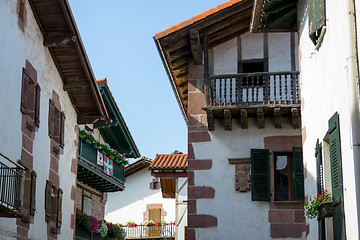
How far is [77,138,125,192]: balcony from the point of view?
21766 millimetres

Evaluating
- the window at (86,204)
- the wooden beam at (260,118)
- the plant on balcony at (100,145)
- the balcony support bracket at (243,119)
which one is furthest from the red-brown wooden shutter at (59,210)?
the window at (86,204)

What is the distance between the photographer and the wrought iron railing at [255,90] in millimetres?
18438

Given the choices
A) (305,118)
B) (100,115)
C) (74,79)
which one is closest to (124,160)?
(100,115)

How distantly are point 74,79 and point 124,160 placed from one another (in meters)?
8.74

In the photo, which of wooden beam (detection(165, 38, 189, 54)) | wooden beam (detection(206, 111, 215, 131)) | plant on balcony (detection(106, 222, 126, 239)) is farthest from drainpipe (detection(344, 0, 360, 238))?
plant on balcony (detection(106, 222, 126, 239))

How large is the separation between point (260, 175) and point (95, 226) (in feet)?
22.6

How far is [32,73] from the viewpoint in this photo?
15141mm

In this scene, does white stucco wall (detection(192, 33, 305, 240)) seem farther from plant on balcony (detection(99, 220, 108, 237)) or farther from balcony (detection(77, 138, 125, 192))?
plant on balcony (detection(99, 220, 108, 237))

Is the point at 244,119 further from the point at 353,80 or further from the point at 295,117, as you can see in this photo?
the point at 353,80

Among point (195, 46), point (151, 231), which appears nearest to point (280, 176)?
point (195, 46)

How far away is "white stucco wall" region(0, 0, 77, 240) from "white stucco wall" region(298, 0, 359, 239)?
5.37 metres

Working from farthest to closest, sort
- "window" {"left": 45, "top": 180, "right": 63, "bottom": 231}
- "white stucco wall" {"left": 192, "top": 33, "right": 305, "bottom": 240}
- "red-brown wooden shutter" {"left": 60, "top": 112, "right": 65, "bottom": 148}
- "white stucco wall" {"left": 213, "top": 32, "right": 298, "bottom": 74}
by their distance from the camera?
1. "white stucco wall" {"left": 213, "top": 32, "right": 298, "bottom": 74}
2. "white stucco wall" {"left": 192, "top": 33, "right": 305, "bottom": 240}
3. "red-brown wooden shutter" {"left": 60, "top": 112, "right": 65, "bottom": 148}
4. "window" {"left": 45, "top": 180, "right": 63, "bottom": 231}

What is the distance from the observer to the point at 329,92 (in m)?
10.5

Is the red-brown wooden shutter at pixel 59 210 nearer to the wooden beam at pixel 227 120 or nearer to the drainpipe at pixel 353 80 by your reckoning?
the wooden beam at pixel 227 120
